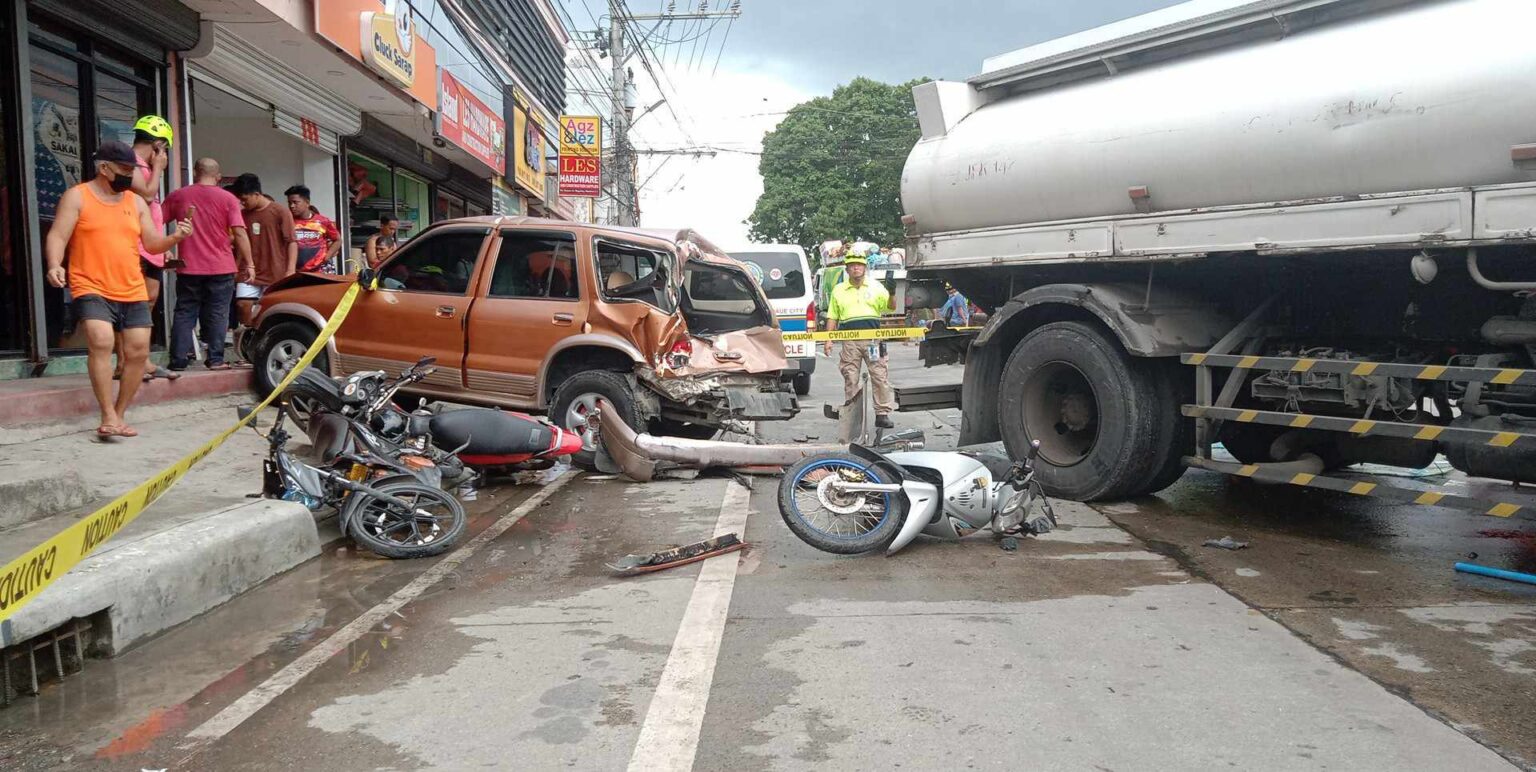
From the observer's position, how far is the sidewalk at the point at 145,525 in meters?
4.14

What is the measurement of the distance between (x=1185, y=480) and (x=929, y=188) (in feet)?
9.90

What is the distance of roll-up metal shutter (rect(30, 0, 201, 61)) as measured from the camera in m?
8.66

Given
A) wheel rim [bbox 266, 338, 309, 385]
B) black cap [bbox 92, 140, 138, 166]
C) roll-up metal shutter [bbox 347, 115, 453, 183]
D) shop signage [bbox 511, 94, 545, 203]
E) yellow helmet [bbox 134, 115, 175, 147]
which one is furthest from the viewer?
shop signage [bbox 511, 94, 545, 203]

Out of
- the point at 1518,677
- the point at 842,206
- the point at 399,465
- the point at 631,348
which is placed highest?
the point at 842,206

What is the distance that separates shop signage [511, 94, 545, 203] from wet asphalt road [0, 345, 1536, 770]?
57.7ft

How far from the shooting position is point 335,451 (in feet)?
20.0

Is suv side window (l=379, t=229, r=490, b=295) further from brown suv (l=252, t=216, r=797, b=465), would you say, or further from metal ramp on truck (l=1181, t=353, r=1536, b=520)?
metal ramp on truck (l=1181, t=353, r=1536, b=520)

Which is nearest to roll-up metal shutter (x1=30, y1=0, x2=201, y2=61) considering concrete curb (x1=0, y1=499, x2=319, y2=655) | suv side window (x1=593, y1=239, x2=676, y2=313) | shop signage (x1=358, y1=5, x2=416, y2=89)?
shop signage (x1=358, y1=5, x2=416, y2=89)

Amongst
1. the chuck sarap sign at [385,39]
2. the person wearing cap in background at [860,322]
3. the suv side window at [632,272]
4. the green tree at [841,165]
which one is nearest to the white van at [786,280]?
the person wearing cap in background at [860,322]

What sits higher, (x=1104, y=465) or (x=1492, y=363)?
(x=1492, y=363)

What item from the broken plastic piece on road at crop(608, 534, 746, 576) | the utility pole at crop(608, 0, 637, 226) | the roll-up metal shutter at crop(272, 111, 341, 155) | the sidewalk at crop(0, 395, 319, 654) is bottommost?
the broken plastic piece on road at crop(608, 534, 746, 576)

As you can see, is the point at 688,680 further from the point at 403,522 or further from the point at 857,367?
the point at 857,367

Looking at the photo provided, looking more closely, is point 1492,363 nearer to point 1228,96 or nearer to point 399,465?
point 1228,96

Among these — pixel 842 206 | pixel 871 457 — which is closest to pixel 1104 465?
pixel 871 457
